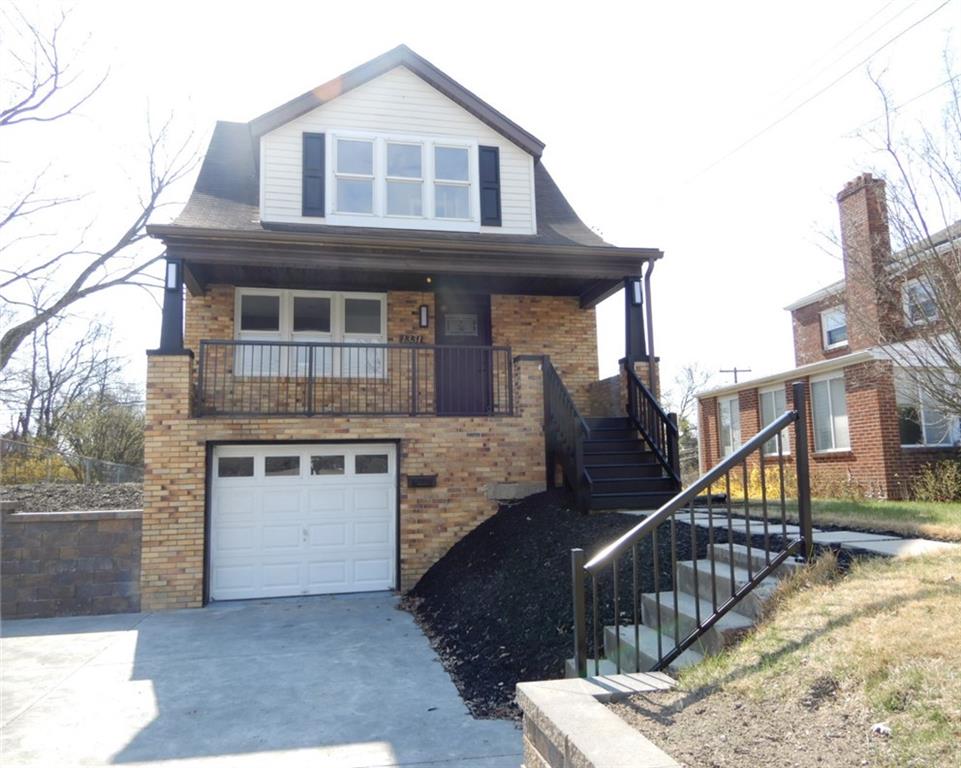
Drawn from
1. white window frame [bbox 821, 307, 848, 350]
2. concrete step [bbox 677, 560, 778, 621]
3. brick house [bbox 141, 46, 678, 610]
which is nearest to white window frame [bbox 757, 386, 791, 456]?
white window frame [bbox 821, 307, 848, 350]

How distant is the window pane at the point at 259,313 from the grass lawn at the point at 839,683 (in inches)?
358

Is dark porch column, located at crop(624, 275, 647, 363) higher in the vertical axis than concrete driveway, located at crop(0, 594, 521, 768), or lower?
higher

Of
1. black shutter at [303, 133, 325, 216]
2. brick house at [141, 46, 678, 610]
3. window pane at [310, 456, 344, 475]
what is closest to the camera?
brick house at [141, 46, 678, 610]

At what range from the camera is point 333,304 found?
1141 cm

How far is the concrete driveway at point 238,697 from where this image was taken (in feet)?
14.4

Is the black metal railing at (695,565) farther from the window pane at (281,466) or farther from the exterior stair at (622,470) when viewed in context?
the window pane at (281,466)

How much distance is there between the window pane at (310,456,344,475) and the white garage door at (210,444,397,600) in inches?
0.6

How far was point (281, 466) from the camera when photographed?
9.82m

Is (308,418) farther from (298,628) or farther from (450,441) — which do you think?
(298,628)

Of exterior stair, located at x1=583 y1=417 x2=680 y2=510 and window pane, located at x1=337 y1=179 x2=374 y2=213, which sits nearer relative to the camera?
exterior stair, located at x1=583 y1=417 x2=680 y2=510

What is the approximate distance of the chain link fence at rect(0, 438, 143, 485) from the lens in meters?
13.5

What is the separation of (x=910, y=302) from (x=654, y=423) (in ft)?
11.5

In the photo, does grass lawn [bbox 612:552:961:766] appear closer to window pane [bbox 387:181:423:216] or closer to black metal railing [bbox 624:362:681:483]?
black metal railing [bbox 624:362:681:483]

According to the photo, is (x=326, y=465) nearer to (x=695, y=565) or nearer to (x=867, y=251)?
(x=695, y=565)
